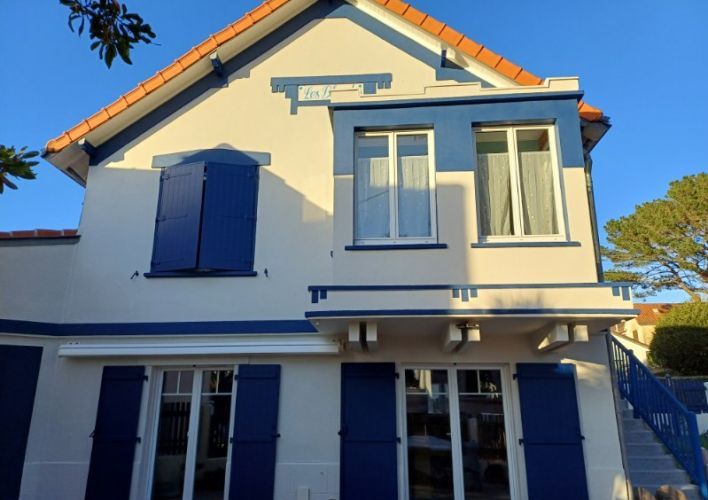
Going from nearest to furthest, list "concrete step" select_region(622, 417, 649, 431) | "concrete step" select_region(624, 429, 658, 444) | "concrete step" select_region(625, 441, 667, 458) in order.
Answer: "concrete step" select_region(625, 441, 667, 458)
"concrete step" select_region(624, 429, 658, 444)
"concrete step" select_region(622, 417, 649, 431)

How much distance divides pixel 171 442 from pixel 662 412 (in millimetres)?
6310

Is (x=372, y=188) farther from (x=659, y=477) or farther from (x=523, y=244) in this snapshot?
(x=659, y=477)

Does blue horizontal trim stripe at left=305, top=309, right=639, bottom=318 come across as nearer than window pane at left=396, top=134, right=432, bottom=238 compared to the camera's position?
Yes

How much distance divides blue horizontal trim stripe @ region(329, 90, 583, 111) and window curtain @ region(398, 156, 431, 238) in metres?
0.67

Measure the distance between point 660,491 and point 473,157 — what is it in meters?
4.38

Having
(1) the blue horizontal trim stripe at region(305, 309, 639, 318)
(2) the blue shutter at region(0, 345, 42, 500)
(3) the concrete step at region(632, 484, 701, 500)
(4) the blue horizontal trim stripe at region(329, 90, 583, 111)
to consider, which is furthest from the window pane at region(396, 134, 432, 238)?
(2) the blue shutter at region(0, 345, 42, 500)

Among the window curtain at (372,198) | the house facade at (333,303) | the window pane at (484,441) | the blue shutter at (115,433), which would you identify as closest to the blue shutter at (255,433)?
the house facade at (333,303)

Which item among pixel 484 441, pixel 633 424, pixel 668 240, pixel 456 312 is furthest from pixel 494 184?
pixel 668 240

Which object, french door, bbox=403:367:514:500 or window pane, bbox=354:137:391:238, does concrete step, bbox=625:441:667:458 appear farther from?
window pane, bbox=354:137:391:238

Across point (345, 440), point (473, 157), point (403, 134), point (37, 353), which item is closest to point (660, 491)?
point (345, 440)

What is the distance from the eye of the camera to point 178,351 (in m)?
6.36

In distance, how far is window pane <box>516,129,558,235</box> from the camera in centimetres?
588

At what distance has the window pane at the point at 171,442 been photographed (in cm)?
626

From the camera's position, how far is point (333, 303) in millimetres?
5406
